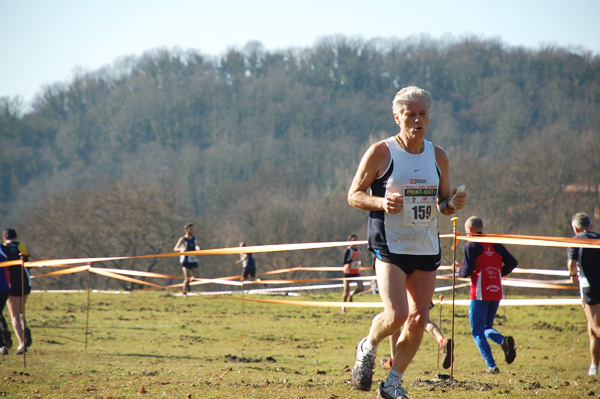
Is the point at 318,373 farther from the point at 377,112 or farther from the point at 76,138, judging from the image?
the point at 76,138

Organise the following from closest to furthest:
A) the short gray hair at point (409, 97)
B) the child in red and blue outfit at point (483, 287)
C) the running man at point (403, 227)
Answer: the running man at point (403, 227) → the short gray hair at point (409, 97) → the child in red and blue outfit at point (483, 287)

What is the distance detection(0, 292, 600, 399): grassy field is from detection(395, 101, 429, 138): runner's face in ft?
7.70

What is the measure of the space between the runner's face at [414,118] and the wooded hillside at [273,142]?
41.2m

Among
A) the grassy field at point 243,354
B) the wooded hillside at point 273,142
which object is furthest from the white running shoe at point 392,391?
the wooded hillside at point 273,142

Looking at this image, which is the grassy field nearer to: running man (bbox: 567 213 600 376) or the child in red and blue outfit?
the child in red and blue outfit

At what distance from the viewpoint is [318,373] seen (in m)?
8.56

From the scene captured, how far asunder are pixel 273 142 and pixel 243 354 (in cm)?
7718

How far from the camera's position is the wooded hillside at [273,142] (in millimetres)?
49625

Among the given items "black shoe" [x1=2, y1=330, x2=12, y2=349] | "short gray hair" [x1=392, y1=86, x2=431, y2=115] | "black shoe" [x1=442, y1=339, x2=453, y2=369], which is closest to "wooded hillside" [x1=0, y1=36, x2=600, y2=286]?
"black shoe" [x1=2, y1=330, x2=12, y2=349]

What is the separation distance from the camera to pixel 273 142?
3455 inches

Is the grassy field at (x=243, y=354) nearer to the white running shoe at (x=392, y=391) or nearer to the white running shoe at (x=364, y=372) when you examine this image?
the white running shoe at (x=364, y=372)

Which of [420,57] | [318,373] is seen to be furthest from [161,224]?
[420,57]

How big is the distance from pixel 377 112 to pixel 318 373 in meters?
81.3

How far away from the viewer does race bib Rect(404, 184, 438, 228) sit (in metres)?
5.19
